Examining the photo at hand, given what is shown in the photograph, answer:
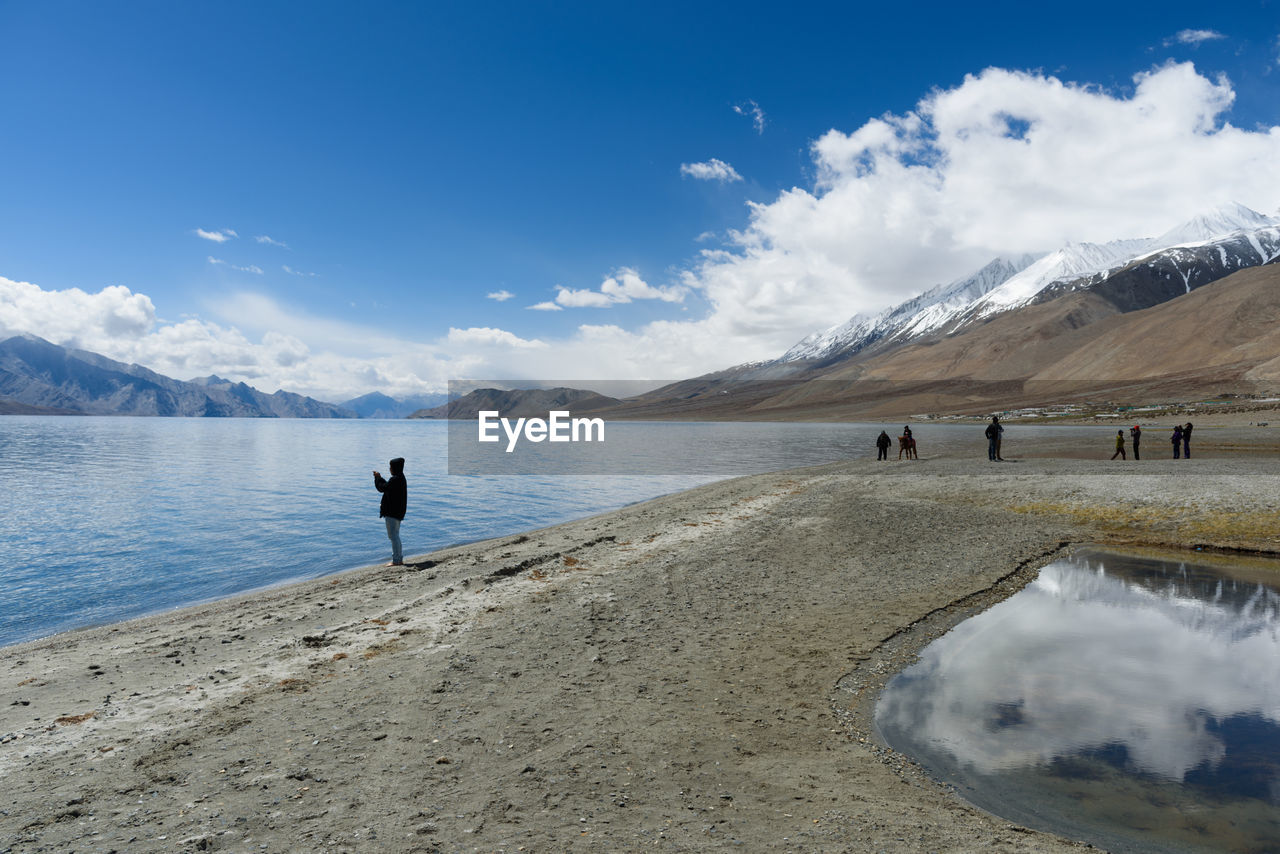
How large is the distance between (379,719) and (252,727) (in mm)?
1283

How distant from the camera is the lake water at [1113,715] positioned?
5.17 m

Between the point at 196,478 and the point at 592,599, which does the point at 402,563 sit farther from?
the point at 196,478

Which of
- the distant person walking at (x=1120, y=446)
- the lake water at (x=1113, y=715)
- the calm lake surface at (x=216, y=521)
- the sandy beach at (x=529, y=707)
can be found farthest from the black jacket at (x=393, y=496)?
the distant person walking at (x=1120, y=446)

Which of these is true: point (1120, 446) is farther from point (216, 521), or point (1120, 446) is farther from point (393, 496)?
point (216, 521)

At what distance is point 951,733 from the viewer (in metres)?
6.62

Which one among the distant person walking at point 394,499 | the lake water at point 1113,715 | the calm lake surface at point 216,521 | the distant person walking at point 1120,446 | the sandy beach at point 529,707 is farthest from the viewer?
the distant person walking at point 1120,446

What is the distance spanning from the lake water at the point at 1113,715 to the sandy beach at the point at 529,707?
0.55 m

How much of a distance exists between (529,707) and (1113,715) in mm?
6430

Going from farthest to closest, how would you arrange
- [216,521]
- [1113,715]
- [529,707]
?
[216,521] < [529,707] < [1113,715]

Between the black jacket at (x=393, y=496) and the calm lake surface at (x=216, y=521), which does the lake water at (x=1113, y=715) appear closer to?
the black jacket at (x=393, y=496)

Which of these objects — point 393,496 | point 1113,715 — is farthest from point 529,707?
point 393,496

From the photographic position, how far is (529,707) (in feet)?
23.1

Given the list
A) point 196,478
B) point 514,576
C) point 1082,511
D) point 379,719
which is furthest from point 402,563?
point 196,478

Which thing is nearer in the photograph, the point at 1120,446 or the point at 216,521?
the point at 216,521
